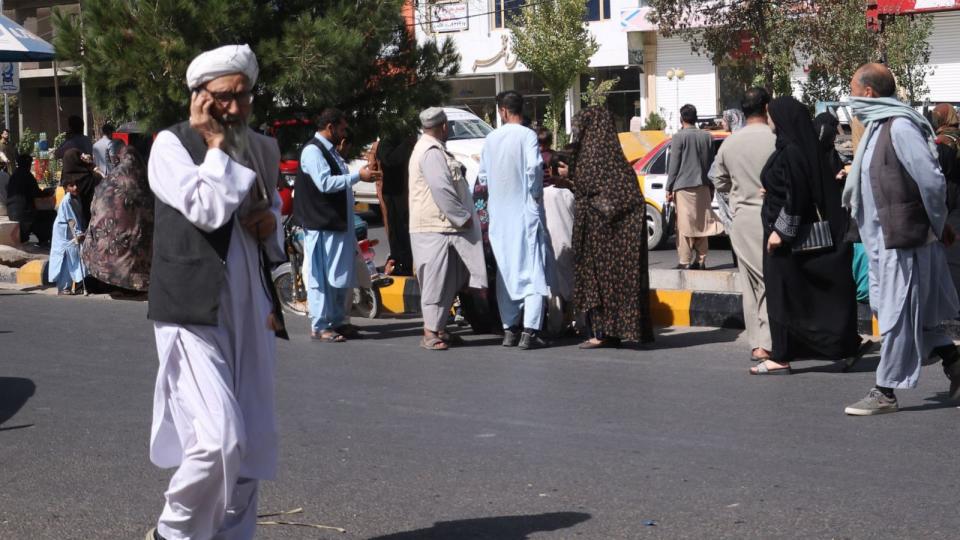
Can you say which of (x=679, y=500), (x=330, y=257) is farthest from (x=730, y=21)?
(x=679, y=500)

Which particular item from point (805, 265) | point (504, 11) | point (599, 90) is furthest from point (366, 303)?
point (504, 11)

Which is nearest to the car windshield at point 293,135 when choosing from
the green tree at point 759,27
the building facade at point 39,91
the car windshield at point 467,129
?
the car windshield at point 467,129

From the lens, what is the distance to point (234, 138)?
14.3ft

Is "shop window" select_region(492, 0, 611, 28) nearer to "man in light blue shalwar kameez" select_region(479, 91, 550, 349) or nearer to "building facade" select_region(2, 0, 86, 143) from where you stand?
"building facade" select_region(2, 0, 86, 143)

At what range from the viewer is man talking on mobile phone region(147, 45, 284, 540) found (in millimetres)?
4238

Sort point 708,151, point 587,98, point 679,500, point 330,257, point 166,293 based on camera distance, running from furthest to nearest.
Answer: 1. point 587,98
2. point 708,151
3. point 330,257
4. point 679,500
5. point 166,293

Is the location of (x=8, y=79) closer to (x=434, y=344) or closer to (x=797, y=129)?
(x=434, y=344)

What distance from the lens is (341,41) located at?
11.6 meters

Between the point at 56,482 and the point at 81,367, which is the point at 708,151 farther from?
the point at 56,482

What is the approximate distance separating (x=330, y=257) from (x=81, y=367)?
7.03ft

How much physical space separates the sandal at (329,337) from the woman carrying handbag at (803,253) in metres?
3.37

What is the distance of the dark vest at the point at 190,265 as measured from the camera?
429 cm

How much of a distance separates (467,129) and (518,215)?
14.2 m

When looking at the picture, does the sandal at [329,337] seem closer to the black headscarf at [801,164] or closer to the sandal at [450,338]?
the sandal at [450,338]
